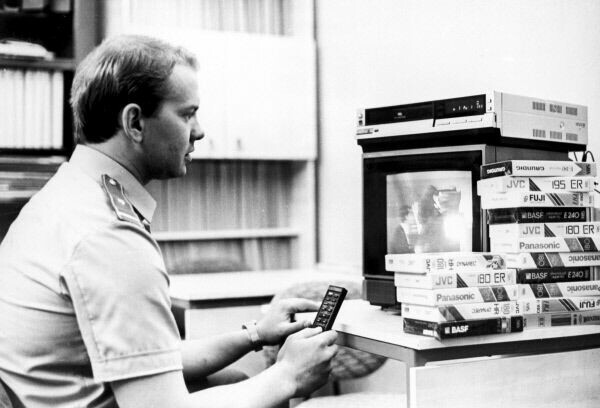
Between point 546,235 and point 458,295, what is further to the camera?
point 546,235

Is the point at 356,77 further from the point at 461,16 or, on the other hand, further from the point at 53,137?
the point at 53,137

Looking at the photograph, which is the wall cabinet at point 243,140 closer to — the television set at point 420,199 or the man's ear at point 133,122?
the television set at point 420,199

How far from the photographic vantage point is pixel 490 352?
1347mm

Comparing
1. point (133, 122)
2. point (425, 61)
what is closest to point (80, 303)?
point (133, 122)

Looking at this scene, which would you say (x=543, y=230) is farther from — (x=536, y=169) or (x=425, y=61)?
(x=425, y=61)

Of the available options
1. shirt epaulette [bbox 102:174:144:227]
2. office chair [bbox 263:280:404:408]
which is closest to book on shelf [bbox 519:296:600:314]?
shirt epaulette [bbox 102:174:144:227]

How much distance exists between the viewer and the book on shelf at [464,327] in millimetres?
1266

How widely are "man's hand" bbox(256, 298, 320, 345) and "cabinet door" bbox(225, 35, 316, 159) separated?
1705mm

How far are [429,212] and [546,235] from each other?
279mm

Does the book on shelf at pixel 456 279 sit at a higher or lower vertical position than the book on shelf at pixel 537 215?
lower

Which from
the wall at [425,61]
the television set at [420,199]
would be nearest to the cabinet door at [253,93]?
the wall at [425,61]

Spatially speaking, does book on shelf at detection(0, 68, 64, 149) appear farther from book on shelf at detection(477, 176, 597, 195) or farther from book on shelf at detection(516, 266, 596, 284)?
book on shelf at detection(516, 266, 596, 284)

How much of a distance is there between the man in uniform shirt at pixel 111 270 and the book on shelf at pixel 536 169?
48cm

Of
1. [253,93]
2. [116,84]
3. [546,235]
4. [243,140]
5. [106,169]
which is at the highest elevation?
[253,93]
